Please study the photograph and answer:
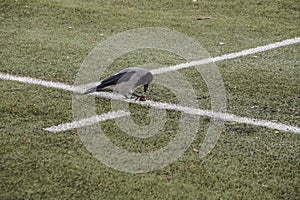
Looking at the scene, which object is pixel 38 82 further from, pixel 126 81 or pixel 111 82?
pixel 126 81

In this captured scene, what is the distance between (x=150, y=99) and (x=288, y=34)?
9.41 ft

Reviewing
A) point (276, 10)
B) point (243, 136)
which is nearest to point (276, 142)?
point (243, 136)

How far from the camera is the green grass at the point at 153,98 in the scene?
4.10 metres

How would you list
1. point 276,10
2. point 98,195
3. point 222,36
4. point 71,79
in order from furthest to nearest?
point 276,10 < point 222,36 < point 71,79 < point 98,195

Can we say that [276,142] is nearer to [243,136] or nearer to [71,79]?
[243,136]

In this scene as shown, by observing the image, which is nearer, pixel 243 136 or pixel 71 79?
pixel 243 136

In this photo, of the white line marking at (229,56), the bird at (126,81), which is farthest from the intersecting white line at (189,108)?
the bird at (126,81)

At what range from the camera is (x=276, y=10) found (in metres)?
8.73

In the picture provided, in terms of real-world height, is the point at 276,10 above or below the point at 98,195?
below

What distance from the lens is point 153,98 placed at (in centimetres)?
563

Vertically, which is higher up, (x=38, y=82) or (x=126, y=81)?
(x=126, y=81)

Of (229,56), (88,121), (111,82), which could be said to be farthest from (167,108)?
(229,56)

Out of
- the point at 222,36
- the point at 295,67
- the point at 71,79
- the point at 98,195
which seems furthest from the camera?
the point at 222,36

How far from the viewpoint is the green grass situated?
4.10m
